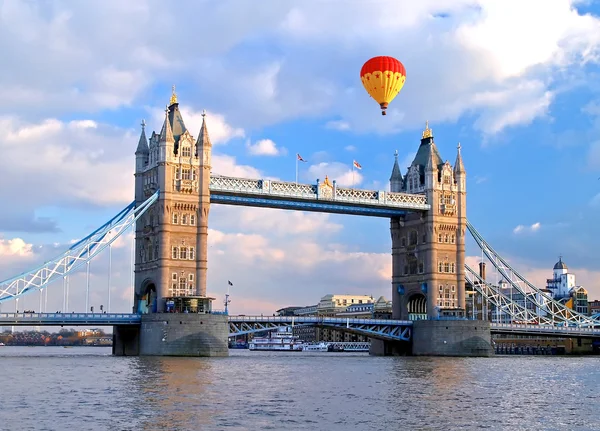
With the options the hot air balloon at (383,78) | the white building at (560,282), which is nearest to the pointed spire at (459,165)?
the hot air balloon at (383,78)

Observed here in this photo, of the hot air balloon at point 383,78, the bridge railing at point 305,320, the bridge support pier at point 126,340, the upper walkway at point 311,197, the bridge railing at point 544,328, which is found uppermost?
the hot air balloon at point 383,78

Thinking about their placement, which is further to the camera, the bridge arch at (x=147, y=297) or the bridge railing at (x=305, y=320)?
the bridge railing at (x=305, y=320)

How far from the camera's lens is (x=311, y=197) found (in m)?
114

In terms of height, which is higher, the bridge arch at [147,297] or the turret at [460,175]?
the turret at [460,175]

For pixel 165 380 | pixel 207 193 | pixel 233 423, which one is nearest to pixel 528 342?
pixel 207 193

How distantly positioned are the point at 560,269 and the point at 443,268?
79491mm

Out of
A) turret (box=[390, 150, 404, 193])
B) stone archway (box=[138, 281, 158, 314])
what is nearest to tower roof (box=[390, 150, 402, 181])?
turret (box=[390, 150, 404, 193])

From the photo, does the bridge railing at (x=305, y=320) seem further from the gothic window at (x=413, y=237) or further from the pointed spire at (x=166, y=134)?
the pointed spire at (x=166, y=134)

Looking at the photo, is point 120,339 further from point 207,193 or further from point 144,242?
point 207,193

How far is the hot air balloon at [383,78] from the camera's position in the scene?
9544 centimetres

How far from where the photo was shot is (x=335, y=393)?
57.1 m

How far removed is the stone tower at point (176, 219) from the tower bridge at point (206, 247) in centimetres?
11

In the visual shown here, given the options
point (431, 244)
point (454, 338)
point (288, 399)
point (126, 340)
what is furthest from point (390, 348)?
point (288, 399)

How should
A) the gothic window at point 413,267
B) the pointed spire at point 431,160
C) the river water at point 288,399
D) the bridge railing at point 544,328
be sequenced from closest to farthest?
the river water at point 288,399
the pointed spire at point 431,160
the bridge railing at point 544,328
the gothic window at point 413,267
